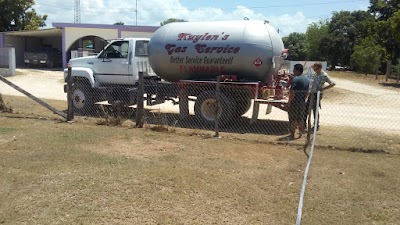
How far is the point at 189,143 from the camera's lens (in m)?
8.53

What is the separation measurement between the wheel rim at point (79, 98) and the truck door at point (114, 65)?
0.74m

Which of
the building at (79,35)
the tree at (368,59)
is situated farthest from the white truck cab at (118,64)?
the tree at (368,59)

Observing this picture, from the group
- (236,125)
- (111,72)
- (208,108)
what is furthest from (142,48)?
(236,125)

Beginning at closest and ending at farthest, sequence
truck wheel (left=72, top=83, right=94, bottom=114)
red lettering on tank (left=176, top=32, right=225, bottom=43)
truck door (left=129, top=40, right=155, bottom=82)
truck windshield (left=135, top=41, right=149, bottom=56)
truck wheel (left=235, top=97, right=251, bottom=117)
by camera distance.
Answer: red lettering on tank (left=176, top=32, right=225, bottom=43) → truck wheel (left=235, top=97, right=251, bottom=117) → truck door (left=129, top=40, right=155, bottom=82) → truck windshield (left=135, top=41, right=149, bottom=56) → truck wheel (left=72, top=83, right=94, bottom=114)

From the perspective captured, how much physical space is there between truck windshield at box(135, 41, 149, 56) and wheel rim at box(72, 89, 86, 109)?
7.23ft

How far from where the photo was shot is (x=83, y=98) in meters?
13.1

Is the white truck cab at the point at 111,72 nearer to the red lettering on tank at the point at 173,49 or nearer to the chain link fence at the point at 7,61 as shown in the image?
the red lettering on tank at the point at 173,49

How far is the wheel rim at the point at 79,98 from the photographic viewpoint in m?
13.1

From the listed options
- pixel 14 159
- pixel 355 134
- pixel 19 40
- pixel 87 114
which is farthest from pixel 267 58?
pixel 19 40

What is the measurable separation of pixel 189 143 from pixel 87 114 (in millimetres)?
5428

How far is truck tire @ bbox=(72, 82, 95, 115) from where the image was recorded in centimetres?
1303

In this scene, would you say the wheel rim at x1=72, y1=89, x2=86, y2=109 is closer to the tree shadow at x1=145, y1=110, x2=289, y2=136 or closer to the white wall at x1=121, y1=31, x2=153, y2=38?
the tree shadow at x1=145, y1=110, x2=289, y2=136

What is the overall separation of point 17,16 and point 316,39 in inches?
1583

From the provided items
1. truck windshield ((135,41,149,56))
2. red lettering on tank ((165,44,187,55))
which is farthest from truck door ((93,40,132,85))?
red lettering on tank ((165,44,187,55))
